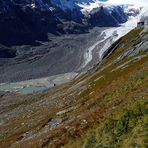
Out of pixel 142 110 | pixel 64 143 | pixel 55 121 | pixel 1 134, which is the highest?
pixel 142 110

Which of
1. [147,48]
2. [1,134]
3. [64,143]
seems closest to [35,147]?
[64,143]

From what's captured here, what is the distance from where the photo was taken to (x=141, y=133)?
76.7 feet

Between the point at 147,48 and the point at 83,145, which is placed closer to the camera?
the point at 83,145

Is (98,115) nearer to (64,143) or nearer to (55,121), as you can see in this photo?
(64,143)

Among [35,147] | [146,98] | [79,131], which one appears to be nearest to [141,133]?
[146,98]

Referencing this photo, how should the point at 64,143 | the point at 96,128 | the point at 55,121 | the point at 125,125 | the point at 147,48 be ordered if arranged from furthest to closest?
the point at 147,48, the point at 55,121, the point at 64,143, the point at 96,128, the point at 125,125

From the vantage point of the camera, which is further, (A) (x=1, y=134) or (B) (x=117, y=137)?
(A) (x=1, y=134)

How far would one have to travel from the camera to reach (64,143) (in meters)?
30.3

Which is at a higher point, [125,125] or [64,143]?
[125,125]

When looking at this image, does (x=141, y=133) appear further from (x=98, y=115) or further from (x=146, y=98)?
(x=98, y=115)

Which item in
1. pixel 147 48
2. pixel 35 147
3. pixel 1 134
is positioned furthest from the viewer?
pixel 147 48

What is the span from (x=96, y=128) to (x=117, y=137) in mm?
2869

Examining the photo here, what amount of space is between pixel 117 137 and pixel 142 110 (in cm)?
262

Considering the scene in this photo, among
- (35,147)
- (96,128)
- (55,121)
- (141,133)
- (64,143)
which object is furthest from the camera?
(55,121)
